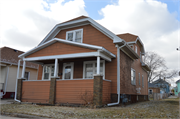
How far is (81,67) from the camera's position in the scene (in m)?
12.4

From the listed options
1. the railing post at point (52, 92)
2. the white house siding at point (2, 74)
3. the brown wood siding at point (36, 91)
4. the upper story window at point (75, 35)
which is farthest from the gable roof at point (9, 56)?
the railing post at point (52, 92)

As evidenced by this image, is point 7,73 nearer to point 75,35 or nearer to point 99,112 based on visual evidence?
point 75,35

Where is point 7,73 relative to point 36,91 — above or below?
above

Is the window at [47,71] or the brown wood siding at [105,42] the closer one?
the brown wood siding at [105,42]

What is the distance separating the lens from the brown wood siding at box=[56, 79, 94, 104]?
963 centimetres

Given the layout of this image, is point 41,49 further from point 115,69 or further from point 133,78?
point 133,78

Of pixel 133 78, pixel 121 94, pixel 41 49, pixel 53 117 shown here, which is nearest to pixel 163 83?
pixel 133 78

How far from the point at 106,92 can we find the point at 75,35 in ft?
18.6

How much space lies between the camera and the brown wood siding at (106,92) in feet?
32.5

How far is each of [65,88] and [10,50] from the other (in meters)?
11.8

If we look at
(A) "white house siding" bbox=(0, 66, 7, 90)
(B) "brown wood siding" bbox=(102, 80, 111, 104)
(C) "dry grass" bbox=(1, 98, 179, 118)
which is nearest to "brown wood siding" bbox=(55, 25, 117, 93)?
(B) "brown wood siding" bbox=(102, 80, 111, 104)

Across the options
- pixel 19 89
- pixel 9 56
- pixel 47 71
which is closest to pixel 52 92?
pixel 19 89

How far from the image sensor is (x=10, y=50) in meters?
18.9

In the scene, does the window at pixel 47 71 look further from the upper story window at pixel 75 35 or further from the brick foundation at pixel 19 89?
the upper story window at pixel 75 35
